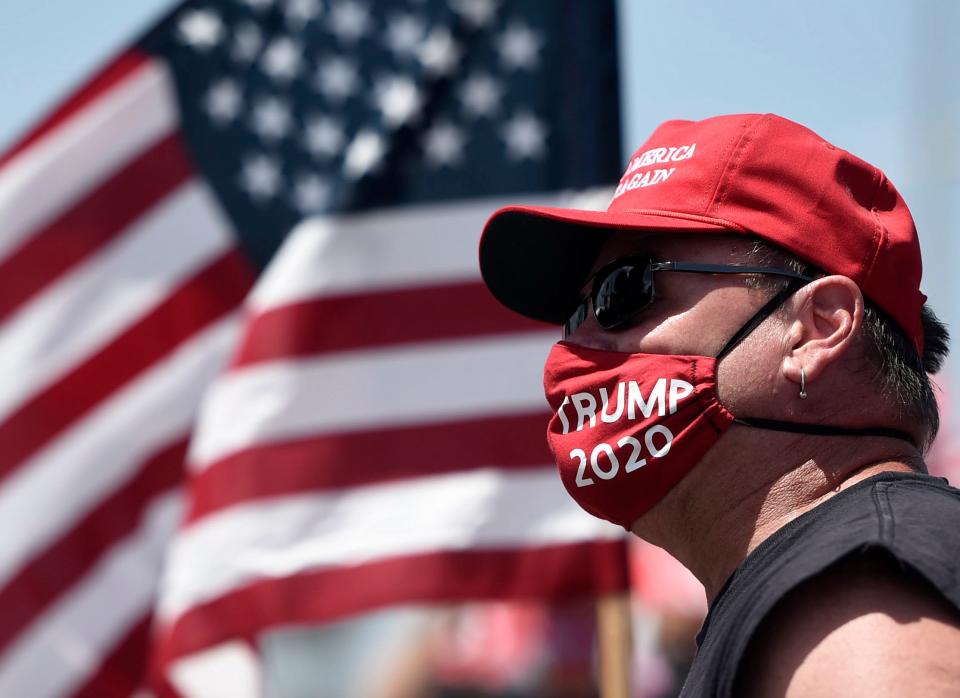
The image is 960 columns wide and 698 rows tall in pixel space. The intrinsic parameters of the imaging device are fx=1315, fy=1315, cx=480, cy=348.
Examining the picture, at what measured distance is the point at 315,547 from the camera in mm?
4707

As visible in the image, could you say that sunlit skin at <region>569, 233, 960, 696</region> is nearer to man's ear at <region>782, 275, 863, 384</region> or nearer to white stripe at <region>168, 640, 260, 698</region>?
man's ear at <region>782, 275, 863, 384</region>

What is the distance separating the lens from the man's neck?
2.00m

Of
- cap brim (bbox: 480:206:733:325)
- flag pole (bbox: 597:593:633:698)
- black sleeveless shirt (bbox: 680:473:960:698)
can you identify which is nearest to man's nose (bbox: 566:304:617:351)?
cap brim (bbox: 480:206:733:325)

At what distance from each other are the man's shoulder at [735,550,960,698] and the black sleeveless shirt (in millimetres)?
15

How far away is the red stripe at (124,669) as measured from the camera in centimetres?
508

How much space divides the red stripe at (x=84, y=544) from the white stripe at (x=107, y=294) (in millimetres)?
522

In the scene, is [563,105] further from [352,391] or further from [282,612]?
[282,612]

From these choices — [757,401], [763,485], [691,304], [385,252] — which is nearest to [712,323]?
[691,304]

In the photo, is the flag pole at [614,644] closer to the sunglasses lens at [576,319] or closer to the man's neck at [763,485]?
the sunglasses lens at [576,319]

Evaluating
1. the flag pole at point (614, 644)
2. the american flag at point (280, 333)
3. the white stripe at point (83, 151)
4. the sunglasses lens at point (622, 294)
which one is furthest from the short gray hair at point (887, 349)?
the white stripe at point (83, 151)

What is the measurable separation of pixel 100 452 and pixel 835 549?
4.04 meters

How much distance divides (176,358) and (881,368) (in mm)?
3721

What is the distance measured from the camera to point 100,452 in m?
5.16

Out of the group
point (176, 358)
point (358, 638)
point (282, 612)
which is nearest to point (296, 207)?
point (176, 358)
